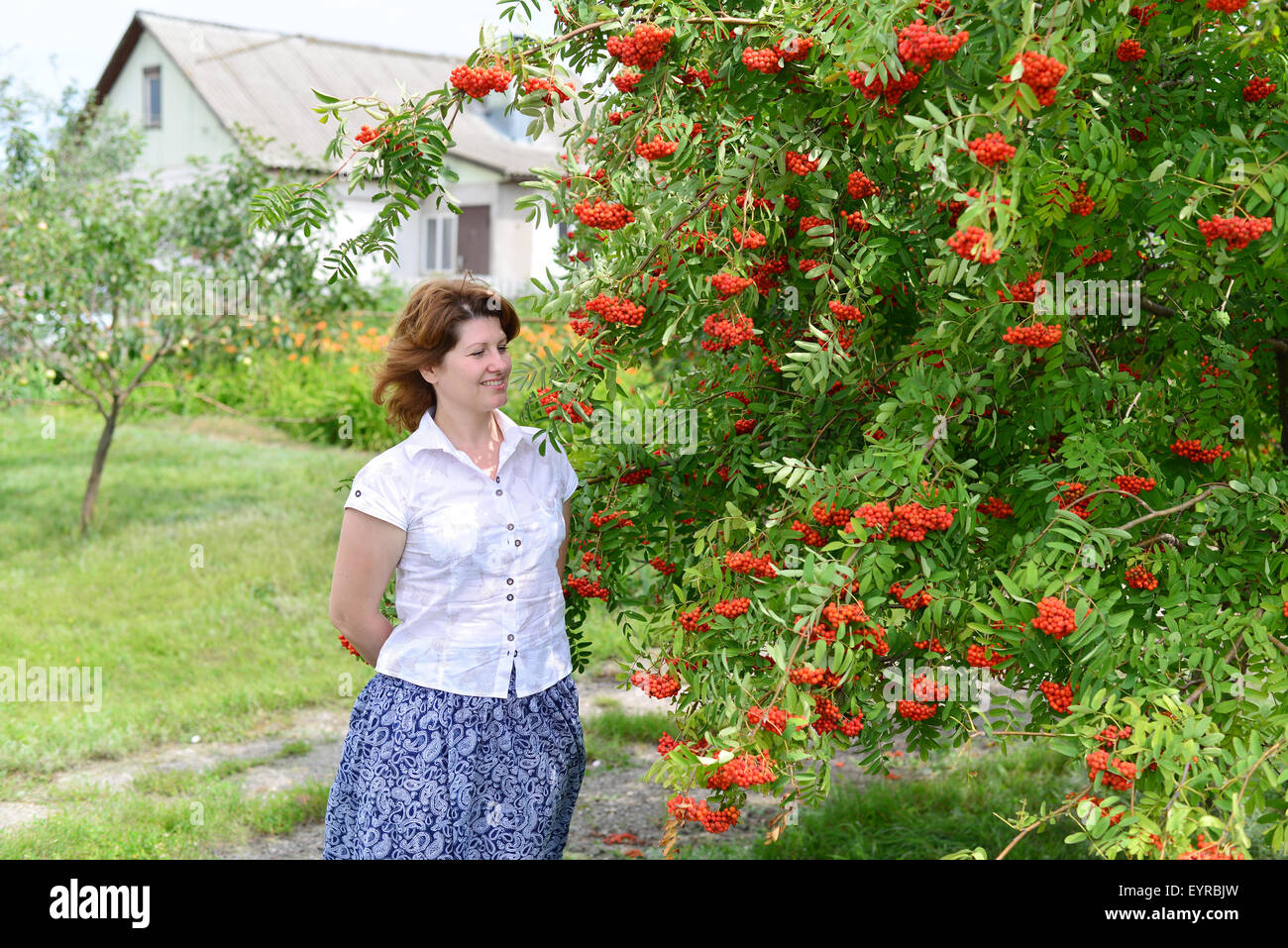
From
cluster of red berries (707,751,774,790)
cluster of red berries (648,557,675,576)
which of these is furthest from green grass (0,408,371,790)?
cluster of red berries (707,751,774,790)

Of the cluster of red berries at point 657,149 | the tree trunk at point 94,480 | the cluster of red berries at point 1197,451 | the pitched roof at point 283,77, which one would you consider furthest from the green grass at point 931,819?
the pitched roof at point 283,77

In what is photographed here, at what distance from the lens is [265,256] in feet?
30.0

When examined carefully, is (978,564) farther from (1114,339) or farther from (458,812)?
(458,812)

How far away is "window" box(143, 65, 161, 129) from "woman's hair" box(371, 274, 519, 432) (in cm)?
2368

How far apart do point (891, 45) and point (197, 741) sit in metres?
5.01

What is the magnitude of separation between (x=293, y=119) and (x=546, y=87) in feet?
75.9

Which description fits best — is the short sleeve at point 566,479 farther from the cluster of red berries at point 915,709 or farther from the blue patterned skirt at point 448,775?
the cluster of red berries at point 915,709

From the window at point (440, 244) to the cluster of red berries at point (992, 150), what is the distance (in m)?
21.7

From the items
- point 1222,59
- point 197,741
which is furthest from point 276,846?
point 1222,59

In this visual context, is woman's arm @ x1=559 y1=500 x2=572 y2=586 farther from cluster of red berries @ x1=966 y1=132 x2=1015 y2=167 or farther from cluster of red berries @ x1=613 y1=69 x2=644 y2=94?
cluster of red berries @ x1=966 y1=132 x2=1015 y2=167

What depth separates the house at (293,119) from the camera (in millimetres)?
22219

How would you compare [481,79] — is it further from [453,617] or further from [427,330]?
[453,617]

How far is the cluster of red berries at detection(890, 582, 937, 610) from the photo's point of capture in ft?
8.63

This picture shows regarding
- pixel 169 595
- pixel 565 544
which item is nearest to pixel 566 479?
pixel 565 544
